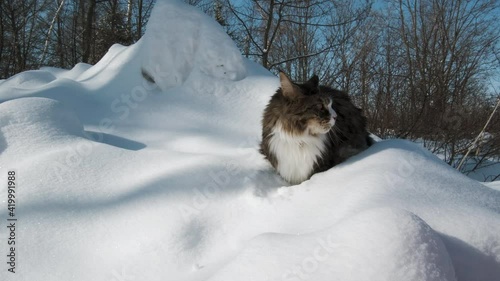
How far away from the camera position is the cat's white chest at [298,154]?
87.9 inches

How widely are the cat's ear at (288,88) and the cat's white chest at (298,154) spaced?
0.82ft

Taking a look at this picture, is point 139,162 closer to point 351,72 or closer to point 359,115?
point 359,115

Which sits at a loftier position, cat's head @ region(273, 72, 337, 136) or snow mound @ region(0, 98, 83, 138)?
cat's head @ region(273, 72, 337, 136)

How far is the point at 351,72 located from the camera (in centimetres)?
A: 600

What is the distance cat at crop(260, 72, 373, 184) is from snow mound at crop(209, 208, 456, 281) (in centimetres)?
103

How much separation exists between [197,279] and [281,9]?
631cm

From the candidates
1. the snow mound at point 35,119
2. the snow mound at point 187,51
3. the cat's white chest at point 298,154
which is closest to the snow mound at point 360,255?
the cat's white chest at point 298,154

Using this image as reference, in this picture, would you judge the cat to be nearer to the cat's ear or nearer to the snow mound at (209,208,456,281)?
the cat's ear

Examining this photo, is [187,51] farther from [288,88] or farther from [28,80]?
[28,80]

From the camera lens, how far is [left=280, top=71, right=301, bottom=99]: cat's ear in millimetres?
2193
